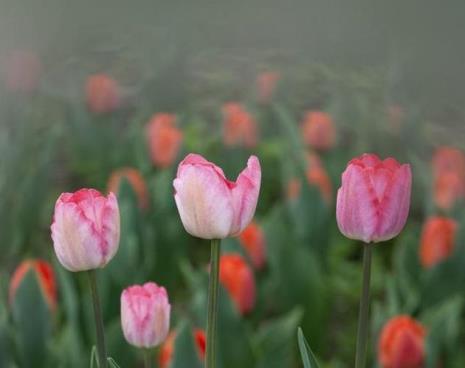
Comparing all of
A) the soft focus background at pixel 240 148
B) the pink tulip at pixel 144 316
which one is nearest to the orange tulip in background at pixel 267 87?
the soft focus background at pixel 240 148

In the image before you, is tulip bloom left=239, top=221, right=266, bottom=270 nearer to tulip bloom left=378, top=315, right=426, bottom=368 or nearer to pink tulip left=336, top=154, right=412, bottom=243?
tulip bloom left=378, top=315, right=426, bottom=368

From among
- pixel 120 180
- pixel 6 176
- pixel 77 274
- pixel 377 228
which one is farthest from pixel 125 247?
pixel 377 228

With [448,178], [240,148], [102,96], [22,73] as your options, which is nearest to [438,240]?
[448,178]

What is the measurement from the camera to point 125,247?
170cm

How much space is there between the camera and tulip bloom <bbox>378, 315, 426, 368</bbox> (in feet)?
4.72

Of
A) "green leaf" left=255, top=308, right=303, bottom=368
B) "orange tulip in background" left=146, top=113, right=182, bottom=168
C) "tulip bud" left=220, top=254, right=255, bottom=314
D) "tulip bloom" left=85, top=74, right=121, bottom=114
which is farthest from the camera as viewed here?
"tulip bloom" left=85, top=74, right=121, bottom=114

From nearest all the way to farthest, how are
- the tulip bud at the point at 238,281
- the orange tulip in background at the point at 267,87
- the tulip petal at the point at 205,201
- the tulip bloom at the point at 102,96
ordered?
the tulip petal at the point at 205,201, the tulip bud at the point at 238,281, the tulip bloom at the point at 102,96, the orange tulip in background at the point at 267,87

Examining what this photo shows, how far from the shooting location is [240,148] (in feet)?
7.77

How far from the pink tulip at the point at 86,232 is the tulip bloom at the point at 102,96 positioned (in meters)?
1.85

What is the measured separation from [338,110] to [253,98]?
0.79 feet

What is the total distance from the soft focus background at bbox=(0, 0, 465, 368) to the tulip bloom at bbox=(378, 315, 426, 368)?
0.06 metres

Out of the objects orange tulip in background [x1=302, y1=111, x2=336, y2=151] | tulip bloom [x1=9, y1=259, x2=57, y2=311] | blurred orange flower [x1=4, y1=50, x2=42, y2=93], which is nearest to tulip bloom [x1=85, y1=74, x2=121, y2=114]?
blurred orange flower [x1=4, y1=50, x2=42, y2=93]

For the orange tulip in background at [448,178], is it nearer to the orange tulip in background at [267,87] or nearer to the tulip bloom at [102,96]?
the orange tulip in background at [267,87]

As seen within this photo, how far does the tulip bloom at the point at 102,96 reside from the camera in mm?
2682
